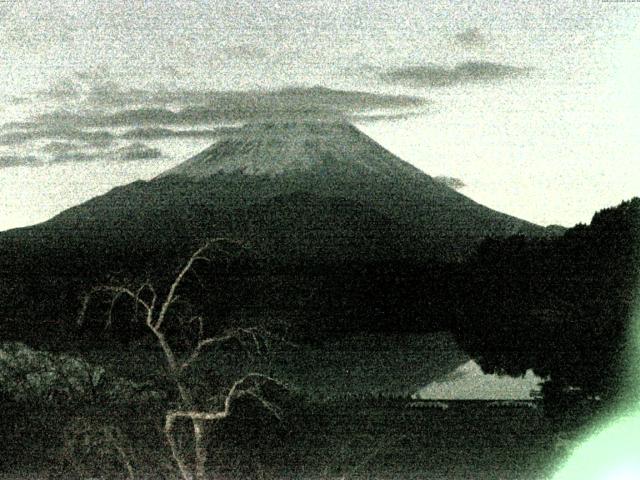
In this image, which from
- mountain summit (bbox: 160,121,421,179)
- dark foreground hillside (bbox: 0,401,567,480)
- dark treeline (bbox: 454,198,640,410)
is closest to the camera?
dark foreground hillside (bbox: 0,401,567,480)

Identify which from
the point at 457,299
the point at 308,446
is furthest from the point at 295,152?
the point at 308,446

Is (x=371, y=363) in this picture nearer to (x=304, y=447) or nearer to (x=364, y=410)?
(x=364, y=410)

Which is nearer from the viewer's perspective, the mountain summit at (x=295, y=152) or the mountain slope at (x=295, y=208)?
the mountain slope at (x=295, y=208)

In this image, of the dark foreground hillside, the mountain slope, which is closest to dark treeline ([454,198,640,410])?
the dark foreground hillside

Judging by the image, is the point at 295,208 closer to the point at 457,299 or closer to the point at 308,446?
the point at 457,299

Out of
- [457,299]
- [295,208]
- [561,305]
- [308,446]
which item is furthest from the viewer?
[295,208]

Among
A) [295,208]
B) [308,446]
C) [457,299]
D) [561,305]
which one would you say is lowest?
[308,446]

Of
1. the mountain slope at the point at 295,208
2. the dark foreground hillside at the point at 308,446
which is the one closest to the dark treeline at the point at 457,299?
the dark foreground hillside at the point at 308,446

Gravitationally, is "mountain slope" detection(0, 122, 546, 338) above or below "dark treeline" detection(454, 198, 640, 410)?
above

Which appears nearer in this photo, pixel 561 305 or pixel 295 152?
pixel 561 305

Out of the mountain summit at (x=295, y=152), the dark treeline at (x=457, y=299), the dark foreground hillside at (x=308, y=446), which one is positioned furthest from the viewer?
the mountain summit at (x=295, y=152)

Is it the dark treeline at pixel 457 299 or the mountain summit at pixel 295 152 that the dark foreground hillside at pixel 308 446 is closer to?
the dark treeline at pixel 457 299

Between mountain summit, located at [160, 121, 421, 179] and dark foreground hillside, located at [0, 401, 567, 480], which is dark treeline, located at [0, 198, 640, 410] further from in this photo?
mountain summit, located at [160, 121, 421, 179]
